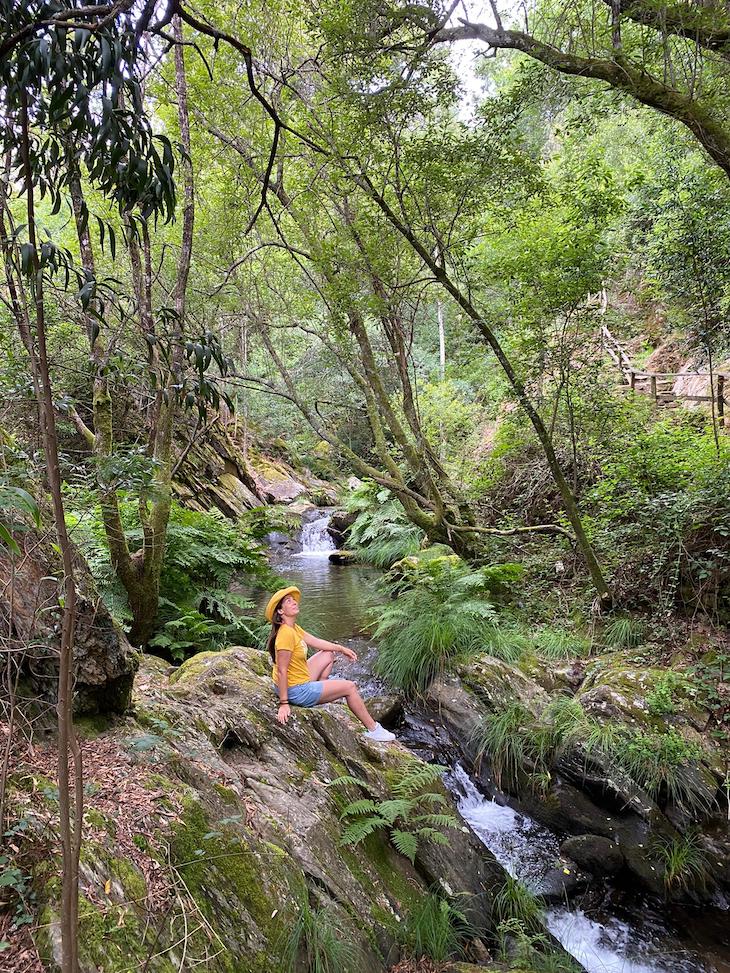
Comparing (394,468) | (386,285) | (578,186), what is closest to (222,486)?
(394,468)

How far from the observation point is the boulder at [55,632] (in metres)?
2.71

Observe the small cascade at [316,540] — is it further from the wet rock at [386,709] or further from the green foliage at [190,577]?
the wet rock at [386,709]

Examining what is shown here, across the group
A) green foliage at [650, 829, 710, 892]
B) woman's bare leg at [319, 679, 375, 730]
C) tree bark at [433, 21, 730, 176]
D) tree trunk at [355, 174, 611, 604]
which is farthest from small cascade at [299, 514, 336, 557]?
tree bark at [433, 21, 730, 176]

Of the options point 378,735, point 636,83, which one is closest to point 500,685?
point 378,735

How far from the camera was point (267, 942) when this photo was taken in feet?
8.89

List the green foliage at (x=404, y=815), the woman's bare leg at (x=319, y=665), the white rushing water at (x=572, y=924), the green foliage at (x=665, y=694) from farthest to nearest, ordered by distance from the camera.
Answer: the green foliage at (x=665, y=694) → the woman's bare leg at (x=319, y=665) → the white rushing water at (x=572, y=924) → the green foliage at (x=404, y=815)

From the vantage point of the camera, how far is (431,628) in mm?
7641

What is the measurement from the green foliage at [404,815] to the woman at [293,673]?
0.48 meters

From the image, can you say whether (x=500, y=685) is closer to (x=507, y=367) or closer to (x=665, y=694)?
(x=665, y=694)

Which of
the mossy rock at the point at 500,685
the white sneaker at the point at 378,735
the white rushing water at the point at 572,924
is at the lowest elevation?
the white rushing water at the point at 572,924

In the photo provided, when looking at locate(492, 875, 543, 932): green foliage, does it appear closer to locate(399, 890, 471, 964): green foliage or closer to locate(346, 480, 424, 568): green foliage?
locate(399, 890, 471, 964): green foliage

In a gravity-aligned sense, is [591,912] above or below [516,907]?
below

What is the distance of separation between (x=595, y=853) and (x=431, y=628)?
3129mm

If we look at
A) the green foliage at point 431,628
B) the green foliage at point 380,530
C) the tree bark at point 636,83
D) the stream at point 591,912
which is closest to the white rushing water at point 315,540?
the green foliage at point 380,530
